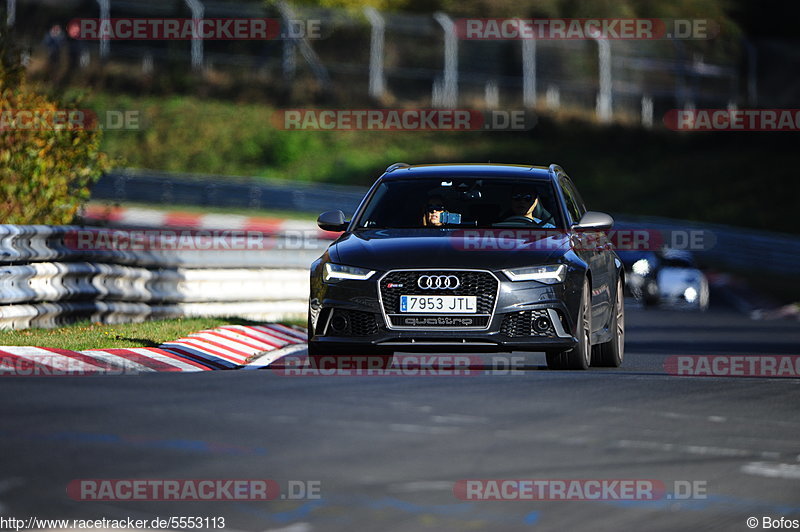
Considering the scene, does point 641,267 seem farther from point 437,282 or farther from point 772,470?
point 772,470

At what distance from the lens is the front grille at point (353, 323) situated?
1212 cm

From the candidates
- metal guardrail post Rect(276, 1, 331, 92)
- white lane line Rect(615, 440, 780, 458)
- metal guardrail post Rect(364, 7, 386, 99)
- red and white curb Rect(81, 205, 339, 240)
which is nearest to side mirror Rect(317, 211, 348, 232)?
white lane line Rect(615, 440, 780, 458)

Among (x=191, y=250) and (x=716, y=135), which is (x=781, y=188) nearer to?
(x=716, y=135)

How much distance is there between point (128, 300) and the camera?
1752cm

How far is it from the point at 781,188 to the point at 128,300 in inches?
1472

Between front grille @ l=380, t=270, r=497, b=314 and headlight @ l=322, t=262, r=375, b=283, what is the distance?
0.52ft

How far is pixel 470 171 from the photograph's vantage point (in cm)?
1362

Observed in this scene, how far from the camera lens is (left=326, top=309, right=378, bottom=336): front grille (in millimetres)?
12125

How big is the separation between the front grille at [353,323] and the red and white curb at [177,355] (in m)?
1.30

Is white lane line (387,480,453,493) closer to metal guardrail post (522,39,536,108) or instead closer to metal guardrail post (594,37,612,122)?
metal guardrail post (594,37,612,122)

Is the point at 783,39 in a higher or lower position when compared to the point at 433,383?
higher

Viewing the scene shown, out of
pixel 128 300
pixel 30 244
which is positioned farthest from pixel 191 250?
pixel 30 244

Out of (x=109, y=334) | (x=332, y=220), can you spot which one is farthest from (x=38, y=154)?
(x=332, y=220)

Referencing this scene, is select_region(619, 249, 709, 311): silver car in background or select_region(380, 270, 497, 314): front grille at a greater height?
select_region(380, 270, 497, 314): front grille
